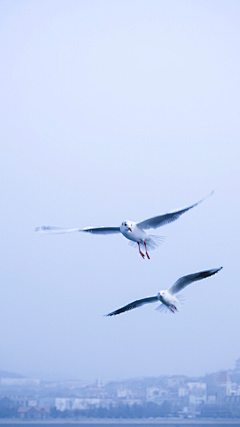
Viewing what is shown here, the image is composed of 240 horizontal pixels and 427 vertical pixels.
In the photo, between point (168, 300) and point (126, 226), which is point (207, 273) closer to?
point (168, 300)

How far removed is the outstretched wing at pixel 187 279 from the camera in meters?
13.4

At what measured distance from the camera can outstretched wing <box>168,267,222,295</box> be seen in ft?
44.1

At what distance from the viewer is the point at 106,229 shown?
575 inches

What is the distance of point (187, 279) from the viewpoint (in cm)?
1389

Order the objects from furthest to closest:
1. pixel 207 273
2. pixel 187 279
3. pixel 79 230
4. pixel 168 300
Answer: pixel 79 230, pixel 187 279, pixel 168 300, pixel 207 273

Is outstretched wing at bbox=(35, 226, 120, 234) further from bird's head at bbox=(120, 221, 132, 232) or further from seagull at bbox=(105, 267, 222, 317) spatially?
seagull at bbox=(105, 267, 222, 317)

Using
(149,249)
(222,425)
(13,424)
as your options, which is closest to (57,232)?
(149,249)

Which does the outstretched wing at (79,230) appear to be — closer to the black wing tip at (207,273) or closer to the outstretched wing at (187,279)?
the outstretched wing at (187,279)

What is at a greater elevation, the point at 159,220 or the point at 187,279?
the point at 159,220

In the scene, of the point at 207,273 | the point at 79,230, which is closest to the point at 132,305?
the point at 79,230

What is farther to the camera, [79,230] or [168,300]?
[79,230]

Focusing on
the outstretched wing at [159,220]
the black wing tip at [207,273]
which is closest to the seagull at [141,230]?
the outstretched wing at [159,220]

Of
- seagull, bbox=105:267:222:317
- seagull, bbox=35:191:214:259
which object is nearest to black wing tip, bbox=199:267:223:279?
seagull, bbox=105:267:222:317

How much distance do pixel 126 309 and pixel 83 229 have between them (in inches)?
75.9
